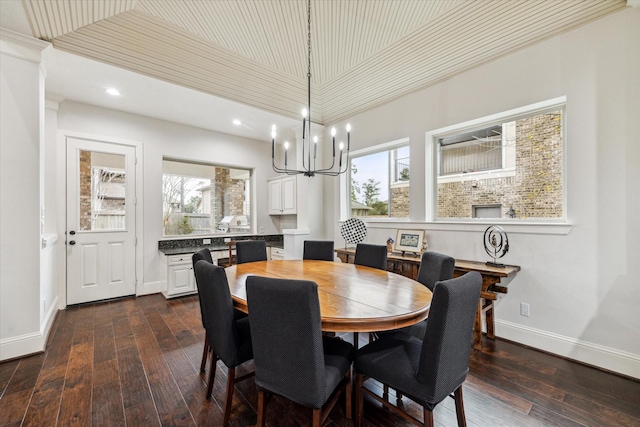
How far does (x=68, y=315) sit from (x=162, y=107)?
9.94 feet

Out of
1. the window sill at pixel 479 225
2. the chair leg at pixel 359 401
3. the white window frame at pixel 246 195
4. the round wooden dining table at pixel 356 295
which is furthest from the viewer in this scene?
the white window frame at pixel 246 195

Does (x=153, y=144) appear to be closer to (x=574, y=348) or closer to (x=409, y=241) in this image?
(x=409, y=241)

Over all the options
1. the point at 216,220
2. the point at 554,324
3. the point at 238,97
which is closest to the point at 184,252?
the point at 216,220

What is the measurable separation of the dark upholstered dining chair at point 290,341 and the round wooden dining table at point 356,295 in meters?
0.18

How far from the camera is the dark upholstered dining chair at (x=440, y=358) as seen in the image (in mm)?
1254

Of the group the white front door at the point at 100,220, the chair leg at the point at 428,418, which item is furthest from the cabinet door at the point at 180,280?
the chair leg at the point at 428,418

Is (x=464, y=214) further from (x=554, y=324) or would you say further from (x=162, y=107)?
(x=162, y=107)

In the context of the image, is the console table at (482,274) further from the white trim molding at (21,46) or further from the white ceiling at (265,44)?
the white trim molding at (21,46)

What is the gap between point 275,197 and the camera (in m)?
5.53

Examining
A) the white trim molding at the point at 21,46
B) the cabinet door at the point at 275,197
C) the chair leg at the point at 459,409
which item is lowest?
the chair leg at the point at 459,409

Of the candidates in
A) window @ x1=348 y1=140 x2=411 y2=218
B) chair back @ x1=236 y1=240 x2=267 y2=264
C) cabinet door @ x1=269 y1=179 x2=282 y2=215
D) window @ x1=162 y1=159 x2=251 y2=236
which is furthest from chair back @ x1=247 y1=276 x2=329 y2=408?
cabinet door @ x1=269 y1=179 x2=282 y2=215

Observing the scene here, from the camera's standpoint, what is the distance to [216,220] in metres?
5.20

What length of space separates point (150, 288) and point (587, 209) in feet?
18.3

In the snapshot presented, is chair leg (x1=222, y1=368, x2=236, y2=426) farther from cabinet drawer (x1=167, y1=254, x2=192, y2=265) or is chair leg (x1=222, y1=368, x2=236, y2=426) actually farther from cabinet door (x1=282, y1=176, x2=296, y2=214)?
cabinet door (x1=282, y1=176, x2=296, y2=214)
